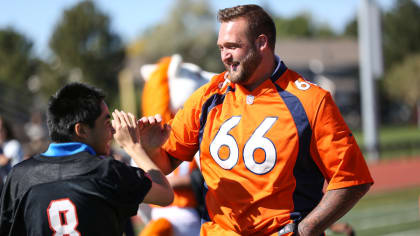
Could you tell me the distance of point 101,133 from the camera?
301 cm

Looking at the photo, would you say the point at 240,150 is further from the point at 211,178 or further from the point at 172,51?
the point at 172,51

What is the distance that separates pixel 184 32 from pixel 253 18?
5032cm

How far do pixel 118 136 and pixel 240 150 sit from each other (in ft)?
2.22

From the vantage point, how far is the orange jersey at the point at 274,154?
2973 mm

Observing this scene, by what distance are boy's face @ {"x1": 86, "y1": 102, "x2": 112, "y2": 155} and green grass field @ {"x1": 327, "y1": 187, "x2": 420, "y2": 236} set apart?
23.6ft

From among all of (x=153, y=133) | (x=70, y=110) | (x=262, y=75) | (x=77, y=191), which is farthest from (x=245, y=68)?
(x=77, y=191)

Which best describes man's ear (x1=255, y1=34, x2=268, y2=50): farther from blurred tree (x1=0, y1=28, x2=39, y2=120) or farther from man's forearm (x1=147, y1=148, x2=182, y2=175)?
blurred tree (x1=0, y1=28, x2=39, y2=120)

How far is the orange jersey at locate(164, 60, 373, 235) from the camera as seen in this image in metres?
2.97

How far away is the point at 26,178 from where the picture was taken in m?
2.85

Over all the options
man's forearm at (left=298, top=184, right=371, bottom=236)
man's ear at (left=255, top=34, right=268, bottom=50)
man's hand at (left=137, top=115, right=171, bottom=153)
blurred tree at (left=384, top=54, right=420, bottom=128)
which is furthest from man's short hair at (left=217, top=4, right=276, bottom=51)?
blurred tree at (left=384, top=54, right=420, bottom=128)

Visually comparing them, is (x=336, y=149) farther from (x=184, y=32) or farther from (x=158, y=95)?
(x=184, y=32)

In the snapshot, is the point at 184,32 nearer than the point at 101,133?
No

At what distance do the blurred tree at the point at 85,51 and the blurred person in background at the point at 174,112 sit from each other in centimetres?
4119

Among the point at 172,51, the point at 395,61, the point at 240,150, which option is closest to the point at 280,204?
the point at 240,150
